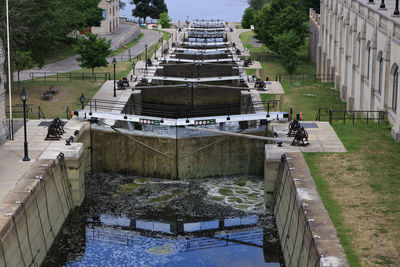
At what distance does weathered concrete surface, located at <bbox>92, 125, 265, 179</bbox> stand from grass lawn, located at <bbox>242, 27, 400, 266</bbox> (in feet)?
21.0

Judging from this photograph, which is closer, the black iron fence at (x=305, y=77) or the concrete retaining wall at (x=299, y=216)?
the concrete retaining wall at (x=299, y=216)

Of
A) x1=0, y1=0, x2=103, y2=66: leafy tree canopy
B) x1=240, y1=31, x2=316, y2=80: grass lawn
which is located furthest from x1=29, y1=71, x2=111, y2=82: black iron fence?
x1=240, y1=31, x2=316, y2=80: grass lawn

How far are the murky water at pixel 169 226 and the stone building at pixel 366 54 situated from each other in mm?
9889

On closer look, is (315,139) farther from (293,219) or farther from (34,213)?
(34,213)

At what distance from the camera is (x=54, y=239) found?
37.3 m

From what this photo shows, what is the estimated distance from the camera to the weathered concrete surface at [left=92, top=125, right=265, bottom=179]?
160ft

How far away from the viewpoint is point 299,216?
3334 centimetres

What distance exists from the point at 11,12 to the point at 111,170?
572 inches

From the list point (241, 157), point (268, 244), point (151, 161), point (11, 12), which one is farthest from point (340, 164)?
point (11, 12)

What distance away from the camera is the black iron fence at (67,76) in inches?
2682

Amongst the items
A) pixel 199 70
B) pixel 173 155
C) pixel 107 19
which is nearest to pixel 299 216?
pixel 173 155

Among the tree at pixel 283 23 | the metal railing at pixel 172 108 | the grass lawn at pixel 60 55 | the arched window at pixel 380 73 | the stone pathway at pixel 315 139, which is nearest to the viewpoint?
the stone pathway at pixel 315 139

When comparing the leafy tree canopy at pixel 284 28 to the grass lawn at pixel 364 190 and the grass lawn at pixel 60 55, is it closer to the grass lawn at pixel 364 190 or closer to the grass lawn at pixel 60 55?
the grass lawn at pixel 60 55

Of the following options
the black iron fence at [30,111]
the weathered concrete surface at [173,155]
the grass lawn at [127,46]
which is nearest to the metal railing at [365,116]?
the weathered concrete surface at [173,155]
